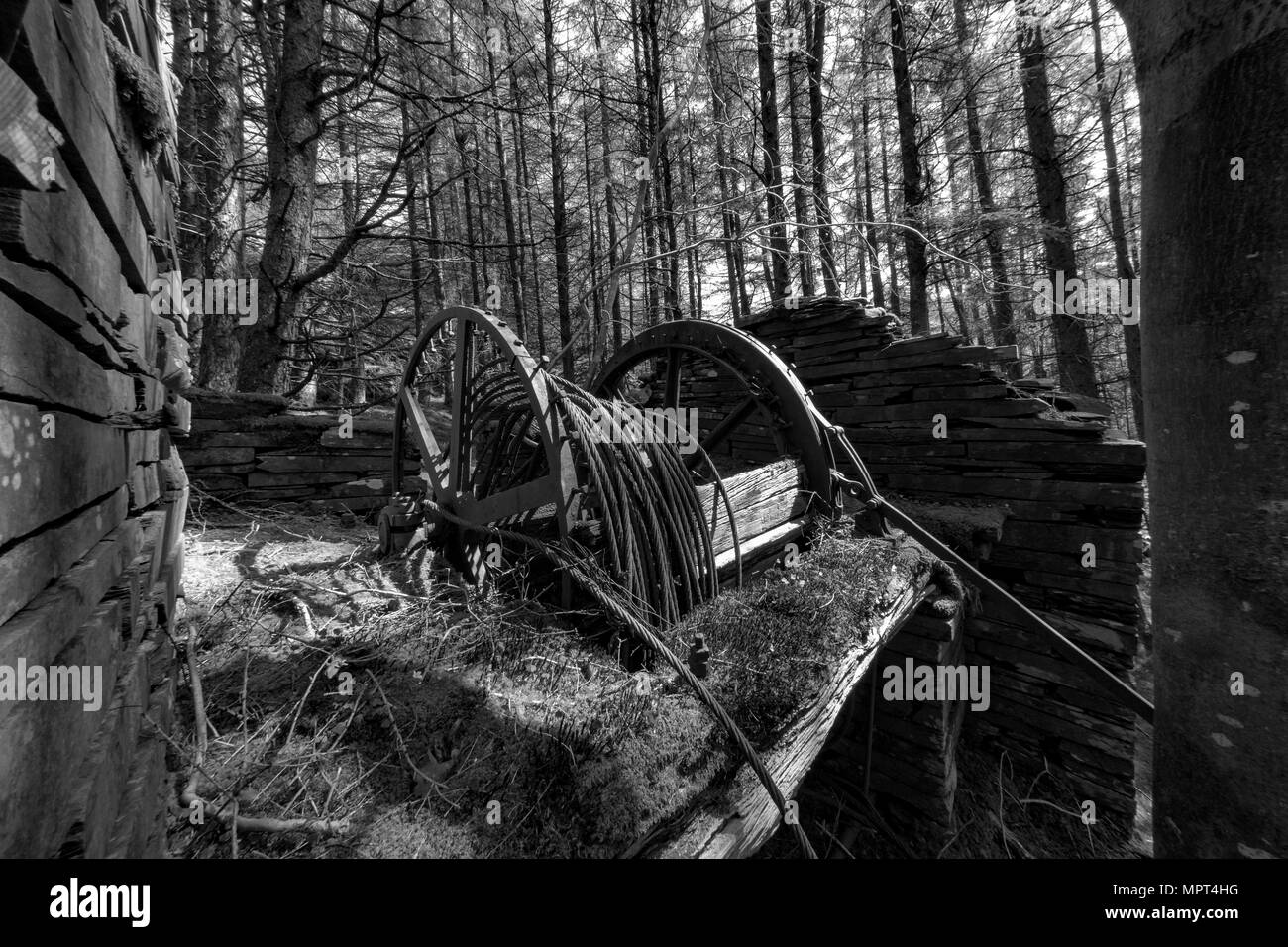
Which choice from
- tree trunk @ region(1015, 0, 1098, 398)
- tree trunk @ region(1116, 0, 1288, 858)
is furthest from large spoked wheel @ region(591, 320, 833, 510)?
tree trunk @ region(1015, 0, 1098, 398)

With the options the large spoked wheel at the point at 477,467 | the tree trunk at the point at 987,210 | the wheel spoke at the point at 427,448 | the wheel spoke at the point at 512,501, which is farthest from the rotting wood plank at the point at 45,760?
the tree trunk at the point at 987,210

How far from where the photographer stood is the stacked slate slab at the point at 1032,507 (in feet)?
13.4

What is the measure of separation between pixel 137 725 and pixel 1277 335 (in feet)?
9.49

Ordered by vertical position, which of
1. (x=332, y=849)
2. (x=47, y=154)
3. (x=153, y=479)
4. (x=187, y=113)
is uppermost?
(x=187, y=113)

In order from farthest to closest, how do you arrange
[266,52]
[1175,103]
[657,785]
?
[266,52] < [657,785] < [1175,103]

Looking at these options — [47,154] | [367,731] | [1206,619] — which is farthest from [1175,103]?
[367,731]

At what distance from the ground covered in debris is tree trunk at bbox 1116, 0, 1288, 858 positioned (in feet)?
3.42

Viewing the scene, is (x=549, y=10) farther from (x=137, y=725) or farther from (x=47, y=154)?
(x=137, y=725)

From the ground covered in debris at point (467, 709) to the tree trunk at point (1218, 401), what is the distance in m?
1.04

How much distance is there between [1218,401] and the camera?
1.19m

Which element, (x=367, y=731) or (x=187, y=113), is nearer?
(x=367, y=731)

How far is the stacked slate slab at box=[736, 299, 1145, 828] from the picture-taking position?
4.07m

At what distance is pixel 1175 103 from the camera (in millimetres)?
1228

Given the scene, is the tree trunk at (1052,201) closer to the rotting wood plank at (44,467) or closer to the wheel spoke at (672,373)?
the wheel spoke at (672,373)
